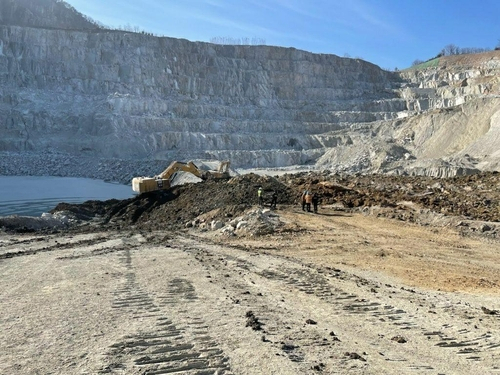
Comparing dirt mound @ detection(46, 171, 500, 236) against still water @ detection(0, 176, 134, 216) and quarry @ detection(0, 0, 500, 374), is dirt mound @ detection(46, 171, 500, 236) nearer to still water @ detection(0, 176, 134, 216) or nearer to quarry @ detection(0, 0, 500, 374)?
quarry @ detection(0, 0, 500, 374)

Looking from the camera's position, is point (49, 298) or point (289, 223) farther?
point (289, 223)

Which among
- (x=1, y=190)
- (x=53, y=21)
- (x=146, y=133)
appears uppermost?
(x=53, y=21)

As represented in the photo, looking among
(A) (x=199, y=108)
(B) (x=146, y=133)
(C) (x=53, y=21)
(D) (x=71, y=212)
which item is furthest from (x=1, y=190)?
(C) (x=53, y=21)

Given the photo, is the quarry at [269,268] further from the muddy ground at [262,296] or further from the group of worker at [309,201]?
the group of worker at [309,201]

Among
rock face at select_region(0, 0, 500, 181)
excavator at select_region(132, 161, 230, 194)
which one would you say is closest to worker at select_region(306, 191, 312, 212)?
excavator at select_region(132, 161, 230, 194)

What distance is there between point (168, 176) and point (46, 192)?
10945 mm

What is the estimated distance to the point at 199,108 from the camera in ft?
199

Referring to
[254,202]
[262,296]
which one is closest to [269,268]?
[262,296]

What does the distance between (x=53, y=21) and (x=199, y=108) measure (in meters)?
39.7

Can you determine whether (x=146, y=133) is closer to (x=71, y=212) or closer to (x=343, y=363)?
(x=71, y=212)

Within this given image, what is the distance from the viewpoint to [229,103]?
64500 millimetres

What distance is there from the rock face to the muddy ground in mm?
25486

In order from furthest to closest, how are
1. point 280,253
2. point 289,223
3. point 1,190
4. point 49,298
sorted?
point 1,190 → point 289,223 → point 280,253 → point 49,298

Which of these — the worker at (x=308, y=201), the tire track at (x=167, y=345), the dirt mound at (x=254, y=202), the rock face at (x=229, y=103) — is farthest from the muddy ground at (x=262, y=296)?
the rock face at (x=229, y=103)
